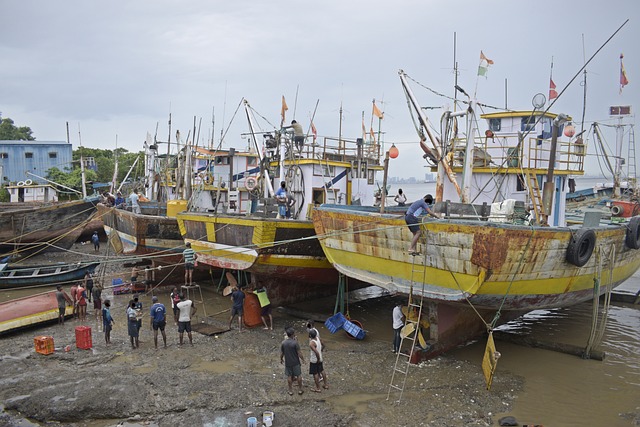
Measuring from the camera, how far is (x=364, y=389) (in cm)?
912

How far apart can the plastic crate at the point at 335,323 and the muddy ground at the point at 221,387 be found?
544mm

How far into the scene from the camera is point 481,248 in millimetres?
8844

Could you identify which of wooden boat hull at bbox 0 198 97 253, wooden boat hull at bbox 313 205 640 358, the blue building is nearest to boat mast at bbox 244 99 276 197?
wooden boat hull at bbox 313 205 640 358

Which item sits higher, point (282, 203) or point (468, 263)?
point (282, 203)

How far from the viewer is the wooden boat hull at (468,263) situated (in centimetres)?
888

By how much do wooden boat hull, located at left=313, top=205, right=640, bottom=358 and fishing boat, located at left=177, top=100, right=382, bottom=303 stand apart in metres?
1.57

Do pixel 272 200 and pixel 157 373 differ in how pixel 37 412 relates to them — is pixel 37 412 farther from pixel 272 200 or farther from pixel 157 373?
pixel 272 200

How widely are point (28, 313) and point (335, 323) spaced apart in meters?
8.14

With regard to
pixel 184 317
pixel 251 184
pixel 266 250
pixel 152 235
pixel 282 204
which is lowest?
pixel 184 317

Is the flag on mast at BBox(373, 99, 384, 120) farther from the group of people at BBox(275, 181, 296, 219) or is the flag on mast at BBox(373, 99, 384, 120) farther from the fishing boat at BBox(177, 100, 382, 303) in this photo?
the group of people at BBox(275, 181, 296, 219)

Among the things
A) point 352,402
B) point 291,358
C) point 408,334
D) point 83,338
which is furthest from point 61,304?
point 408,334

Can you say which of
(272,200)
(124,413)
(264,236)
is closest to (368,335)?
(264,236)

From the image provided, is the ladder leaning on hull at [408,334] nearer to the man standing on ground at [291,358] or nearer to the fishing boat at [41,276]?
the man standing on ground at [291,358]

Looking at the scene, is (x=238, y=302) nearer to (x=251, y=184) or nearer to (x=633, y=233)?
(x=251, y=184)
